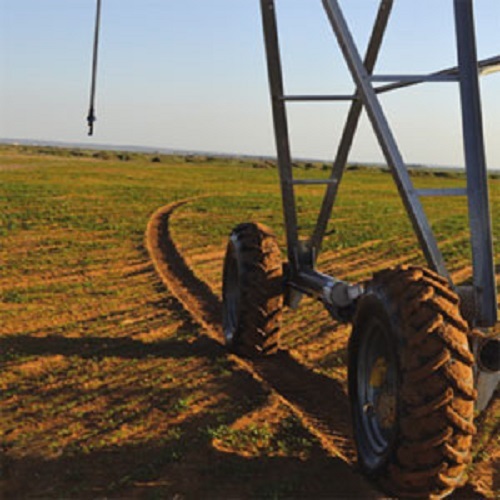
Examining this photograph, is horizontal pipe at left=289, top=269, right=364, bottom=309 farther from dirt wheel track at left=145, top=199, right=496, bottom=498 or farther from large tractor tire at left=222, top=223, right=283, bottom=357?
dirt wheel track at left=145, top=199, right=496, bottom=498

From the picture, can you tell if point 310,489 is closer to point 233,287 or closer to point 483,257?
point 483,257

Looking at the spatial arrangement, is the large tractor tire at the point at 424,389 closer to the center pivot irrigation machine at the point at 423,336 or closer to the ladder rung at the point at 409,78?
the center pivot irrigation machine at the point at 423,336

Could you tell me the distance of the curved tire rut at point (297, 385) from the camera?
15.9 ft

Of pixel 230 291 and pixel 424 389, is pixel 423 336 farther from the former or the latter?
pixel 230 291

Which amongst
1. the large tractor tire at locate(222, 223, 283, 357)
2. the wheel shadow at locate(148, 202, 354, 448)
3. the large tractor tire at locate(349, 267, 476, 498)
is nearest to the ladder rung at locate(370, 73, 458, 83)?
the large tractor tire at locate(349, 267, 476, 498)

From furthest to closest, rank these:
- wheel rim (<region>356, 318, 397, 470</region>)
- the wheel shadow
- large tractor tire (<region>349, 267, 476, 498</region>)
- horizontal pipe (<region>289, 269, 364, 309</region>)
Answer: horizontal pipe (<region>289, 269, 364, 309</region>), the wheel shadow, wheel rim (<region>356, 318, 397, 470</region>), large tractor tire (<region>349, 267, 476, 498</region>)

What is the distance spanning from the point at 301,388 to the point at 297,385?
0.27ft

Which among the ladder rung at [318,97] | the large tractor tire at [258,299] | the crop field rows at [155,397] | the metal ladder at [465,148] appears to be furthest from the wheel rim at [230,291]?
the metal ladder at [465,148]

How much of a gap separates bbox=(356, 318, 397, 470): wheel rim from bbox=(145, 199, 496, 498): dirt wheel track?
9.5 inches

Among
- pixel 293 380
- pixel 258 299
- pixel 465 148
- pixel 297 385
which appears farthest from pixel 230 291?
pixel 465 148

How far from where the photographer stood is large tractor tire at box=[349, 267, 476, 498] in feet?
11.5

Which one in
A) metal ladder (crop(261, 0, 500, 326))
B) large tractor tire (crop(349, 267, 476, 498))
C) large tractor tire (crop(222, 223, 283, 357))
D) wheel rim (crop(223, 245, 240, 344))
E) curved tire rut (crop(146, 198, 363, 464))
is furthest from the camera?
wheel rim (crop(223, 245, 240, 344))

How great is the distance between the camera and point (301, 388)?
5812 millimetres

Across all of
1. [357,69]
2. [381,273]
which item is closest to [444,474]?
[381,273]
